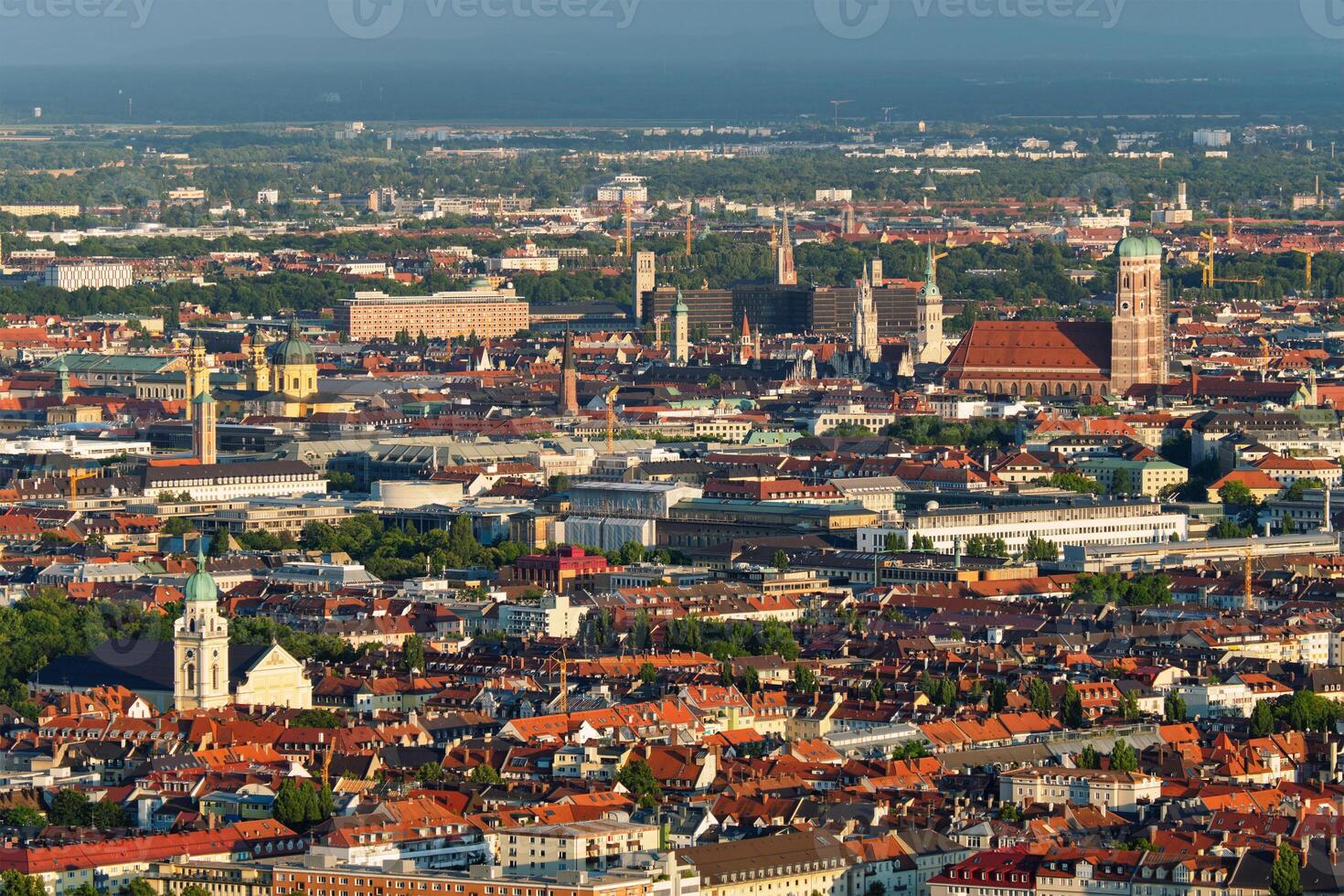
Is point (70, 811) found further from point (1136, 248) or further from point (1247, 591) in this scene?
point (1136, 248)

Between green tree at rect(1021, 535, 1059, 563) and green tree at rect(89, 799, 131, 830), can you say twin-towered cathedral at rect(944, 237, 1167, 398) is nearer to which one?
green tree at rect(1021, 535, 1059, 563)

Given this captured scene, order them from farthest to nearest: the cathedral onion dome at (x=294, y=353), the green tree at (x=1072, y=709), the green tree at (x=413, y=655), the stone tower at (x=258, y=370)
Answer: the stone tower at (x=258, y=370) → the cathedral onion dome at (x=294, y=353) → the green tree at (x=413, y=655) → the green tree at (x=1072, y=709)

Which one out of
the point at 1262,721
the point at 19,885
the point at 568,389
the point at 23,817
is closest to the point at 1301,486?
the point at 568,389

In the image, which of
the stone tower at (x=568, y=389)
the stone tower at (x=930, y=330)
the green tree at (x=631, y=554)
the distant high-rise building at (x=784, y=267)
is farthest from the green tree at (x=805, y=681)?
the distant high-rise building at (x=784, y=267)

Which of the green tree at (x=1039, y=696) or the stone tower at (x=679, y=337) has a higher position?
the green tree at (x=1039, y=696)

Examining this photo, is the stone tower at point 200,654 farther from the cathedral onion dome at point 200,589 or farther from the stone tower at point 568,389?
the stone tower at point 568,389

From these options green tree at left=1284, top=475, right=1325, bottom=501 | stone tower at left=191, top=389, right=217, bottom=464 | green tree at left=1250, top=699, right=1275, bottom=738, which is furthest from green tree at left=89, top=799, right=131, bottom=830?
stone tower at left=191, top=389, right=217, bottom=464
